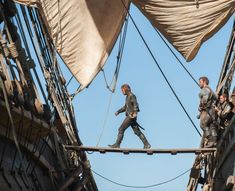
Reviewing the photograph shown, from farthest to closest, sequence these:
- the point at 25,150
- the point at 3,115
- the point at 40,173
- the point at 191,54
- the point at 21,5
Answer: the point at 191,54
the point at 21,5
the point at 40,173
the point at 25,150
the point at 3,115

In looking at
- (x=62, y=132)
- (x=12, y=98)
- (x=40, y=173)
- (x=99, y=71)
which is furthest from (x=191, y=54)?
(x=12, y=98)

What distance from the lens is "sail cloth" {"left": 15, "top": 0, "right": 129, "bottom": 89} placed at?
20938 mm

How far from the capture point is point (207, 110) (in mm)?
17297

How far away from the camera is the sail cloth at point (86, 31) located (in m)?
20.9

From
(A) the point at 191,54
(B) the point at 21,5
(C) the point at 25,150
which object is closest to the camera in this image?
(C) the point at 25,150

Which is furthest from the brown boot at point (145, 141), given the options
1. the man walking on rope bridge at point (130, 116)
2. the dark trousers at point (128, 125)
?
the dark trousers at point (128, 125)

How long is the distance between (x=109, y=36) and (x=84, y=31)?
70 centimetres

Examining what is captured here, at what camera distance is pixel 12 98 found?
1270 centimetres

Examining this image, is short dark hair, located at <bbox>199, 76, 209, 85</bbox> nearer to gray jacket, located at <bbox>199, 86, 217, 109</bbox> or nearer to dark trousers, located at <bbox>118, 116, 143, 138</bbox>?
gray jacket, located at <bbox>199, 86, 217, 109</bbox>

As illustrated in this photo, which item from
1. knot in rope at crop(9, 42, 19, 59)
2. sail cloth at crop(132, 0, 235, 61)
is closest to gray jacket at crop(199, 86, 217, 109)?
sail cloth at crop(132, 0, 235, 61)

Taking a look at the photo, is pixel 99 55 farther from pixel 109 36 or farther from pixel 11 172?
pixel 11 172

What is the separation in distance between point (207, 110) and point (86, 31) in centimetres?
541

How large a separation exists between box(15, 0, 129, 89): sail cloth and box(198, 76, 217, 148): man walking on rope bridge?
178 inches

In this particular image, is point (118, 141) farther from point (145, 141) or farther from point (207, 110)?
point (207, 110)
